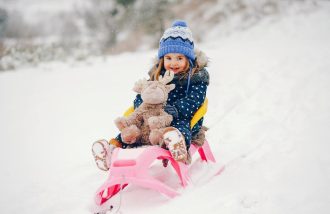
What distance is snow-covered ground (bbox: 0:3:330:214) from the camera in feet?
7.58

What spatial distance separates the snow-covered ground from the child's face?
0.90 meters

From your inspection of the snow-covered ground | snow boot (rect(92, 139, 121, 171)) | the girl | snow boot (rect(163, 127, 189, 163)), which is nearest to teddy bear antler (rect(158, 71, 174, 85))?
the girl

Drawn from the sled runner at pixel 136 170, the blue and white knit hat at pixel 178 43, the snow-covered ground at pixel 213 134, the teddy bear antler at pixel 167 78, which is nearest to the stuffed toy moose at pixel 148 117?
the teddy bear antler at pixel 167 78

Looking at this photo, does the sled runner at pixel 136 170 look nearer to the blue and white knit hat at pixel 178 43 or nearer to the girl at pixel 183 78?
the girl at pixel 183 78

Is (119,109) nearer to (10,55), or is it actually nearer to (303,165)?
(303,165)

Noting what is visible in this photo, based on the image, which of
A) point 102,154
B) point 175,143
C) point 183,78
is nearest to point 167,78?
point 183,78

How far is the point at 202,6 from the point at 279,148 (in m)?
13.0

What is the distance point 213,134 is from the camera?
3988 millimetres

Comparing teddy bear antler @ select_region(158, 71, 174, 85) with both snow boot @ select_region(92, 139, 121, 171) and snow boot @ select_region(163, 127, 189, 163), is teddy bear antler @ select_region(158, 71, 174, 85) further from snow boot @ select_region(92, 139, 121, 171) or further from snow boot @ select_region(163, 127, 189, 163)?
snow boot @ select_region(92, 139, 121, 171)

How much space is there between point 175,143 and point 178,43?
99cm

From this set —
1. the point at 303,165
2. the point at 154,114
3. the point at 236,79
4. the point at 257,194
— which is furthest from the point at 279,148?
the point at 236,79

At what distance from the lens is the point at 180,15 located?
15.1 metres

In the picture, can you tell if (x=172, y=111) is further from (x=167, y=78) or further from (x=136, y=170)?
(x=136, y=170)

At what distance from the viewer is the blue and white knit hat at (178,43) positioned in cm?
290
